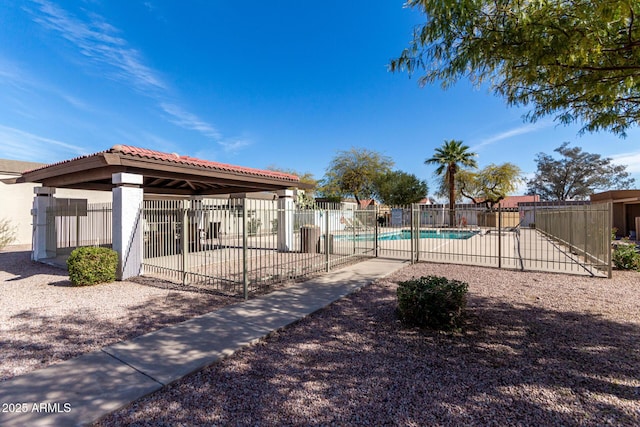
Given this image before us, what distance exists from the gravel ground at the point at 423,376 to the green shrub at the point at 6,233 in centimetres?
1952

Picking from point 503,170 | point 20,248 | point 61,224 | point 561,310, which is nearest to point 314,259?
point 561,310

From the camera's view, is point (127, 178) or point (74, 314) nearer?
point (74, 314)

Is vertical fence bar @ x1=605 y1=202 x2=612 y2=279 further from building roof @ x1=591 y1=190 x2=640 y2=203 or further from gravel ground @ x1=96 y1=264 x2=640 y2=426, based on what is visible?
building roof @ x1=591 y1=190 x2=640 y2=203

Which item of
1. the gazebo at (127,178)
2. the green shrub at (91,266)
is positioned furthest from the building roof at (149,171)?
the green shrub at (91,266)

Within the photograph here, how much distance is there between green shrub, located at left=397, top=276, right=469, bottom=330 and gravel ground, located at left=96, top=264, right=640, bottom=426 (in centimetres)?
20

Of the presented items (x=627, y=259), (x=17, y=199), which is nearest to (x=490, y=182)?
(x=627, y=259)

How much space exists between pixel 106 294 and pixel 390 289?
20.5 ft

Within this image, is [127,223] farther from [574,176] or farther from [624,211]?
[574,176]

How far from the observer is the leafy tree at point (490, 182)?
3481 cm

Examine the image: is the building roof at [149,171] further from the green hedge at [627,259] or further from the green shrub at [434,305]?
the green hedge at [627,259]

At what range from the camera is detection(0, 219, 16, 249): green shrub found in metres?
15.6

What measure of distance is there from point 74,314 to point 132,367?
2.86 meters

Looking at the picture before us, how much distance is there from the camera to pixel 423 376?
10.5ft

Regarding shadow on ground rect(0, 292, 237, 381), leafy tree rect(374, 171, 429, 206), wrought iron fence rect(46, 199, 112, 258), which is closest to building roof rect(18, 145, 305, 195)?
wrought iron fence rect(46, 199, 112, 258)
